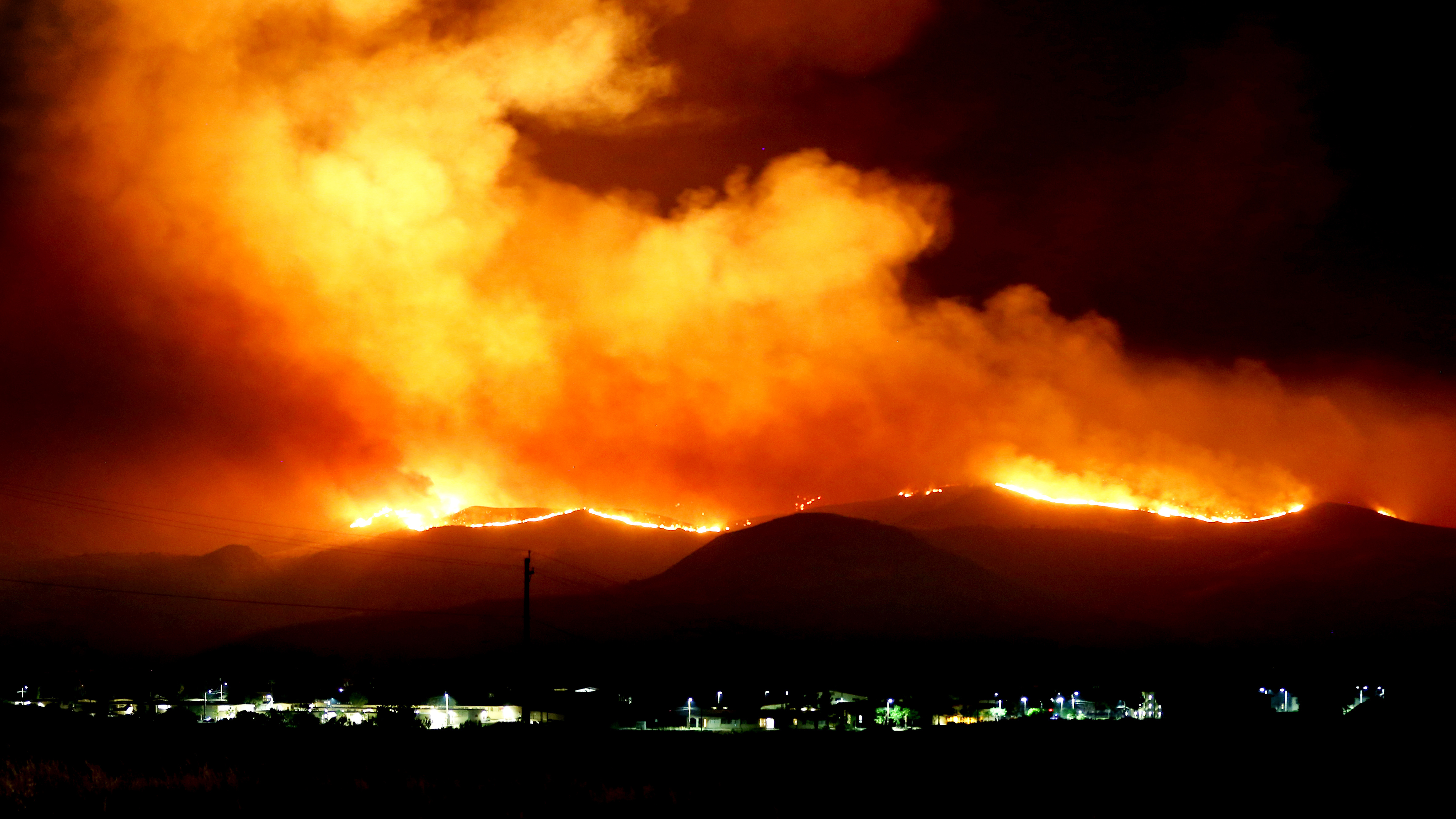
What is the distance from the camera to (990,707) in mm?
112125

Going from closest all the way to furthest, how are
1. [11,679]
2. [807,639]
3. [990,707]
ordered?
[990,707], [11,679], [807,639]

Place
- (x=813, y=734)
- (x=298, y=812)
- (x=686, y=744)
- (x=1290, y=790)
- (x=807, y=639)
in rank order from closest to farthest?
(x=298, y=812), (x=1290, y=790), (x=686, y=744), (x=813, y=734), (x=807, y=639)

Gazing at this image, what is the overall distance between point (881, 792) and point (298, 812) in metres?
11.8

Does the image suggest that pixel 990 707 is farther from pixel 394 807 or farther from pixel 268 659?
pixel 268 659

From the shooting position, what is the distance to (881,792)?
84.3ft

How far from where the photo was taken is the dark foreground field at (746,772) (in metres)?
23.8

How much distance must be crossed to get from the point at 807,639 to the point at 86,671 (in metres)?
102

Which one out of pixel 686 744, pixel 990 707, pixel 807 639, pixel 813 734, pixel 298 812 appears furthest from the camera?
pixel 807 639

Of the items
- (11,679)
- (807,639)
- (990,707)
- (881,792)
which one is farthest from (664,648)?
(881,792)

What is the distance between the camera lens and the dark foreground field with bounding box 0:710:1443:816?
23812 mm

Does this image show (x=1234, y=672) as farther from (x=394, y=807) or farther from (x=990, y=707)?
(x=394, y=807)

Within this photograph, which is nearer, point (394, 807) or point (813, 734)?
point (394, 807)

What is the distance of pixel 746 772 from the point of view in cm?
3038

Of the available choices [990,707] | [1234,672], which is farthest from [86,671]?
[1234,672]
